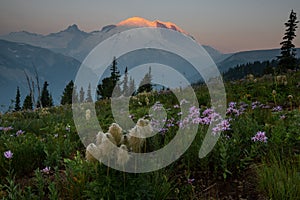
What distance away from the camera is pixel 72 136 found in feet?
18.9

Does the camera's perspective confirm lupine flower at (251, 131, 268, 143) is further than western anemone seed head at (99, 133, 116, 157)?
Yes

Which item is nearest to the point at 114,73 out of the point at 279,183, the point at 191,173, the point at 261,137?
the point at 191,173

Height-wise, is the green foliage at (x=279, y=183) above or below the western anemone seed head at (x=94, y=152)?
below

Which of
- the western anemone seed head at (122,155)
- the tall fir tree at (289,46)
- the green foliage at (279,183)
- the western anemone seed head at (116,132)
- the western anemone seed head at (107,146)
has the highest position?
the tall fir tree at (289,46)

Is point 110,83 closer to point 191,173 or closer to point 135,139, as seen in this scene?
point 191,173

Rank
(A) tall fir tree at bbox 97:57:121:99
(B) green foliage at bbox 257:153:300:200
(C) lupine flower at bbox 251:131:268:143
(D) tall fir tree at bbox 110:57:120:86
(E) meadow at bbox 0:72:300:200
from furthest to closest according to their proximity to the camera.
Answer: (D) tall fir tree at bbox 110:57:120:86 → (A) tall fir tree at bbox 97:57:121:99 → (C) lupine flower at bbox 251:131:268:143 → (B) green foliage at bbox 257:153:300:200 → (E) meadow at bbox 0:72:300:200

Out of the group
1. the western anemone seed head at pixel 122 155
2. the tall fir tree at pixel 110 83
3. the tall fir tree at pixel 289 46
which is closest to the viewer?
the western anemone seed head at pixel 122 155

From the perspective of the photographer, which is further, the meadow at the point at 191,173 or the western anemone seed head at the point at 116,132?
the meadow at the point at 191,173

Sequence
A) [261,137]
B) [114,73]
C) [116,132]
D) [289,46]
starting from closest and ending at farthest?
[116,132] < [261,137] < [289,46] < [114,73]

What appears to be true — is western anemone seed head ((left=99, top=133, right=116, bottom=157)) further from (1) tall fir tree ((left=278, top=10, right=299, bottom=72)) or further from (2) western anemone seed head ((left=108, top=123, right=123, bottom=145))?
(1) tall fir tree ((left=278, top=10, right=299, bottom=72))

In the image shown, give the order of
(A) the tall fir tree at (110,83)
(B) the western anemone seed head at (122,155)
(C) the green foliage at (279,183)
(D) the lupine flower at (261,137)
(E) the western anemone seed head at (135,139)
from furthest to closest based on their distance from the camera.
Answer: (A) the tall fir tree at (110,83)
(D) the lupine flower at (261,137)
(C) the green foliage at (279,183)
(E) the western anemone seed head at (135,139)
(B) the western anemone seed head at (122,155)

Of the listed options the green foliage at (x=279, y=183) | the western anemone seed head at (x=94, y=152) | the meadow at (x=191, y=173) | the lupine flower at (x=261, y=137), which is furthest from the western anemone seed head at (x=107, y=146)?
the lupine flower at (x=261, y=137)

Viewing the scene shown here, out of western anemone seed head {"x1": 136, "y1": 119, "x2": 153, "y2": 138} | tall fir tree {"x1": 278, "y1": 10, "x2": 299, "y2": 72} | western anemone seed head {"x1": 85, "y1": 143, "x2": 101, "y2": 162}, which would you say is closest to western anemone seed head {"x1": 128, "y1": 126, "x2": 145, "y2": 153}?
western anemone seed head {"x1": 136, "y1": 119, "x2": 153, "y2": 138}

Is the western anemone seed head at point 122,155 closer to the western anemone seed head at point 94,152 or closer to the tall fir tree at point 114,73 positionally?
the western anemone seed head at point 94,152
